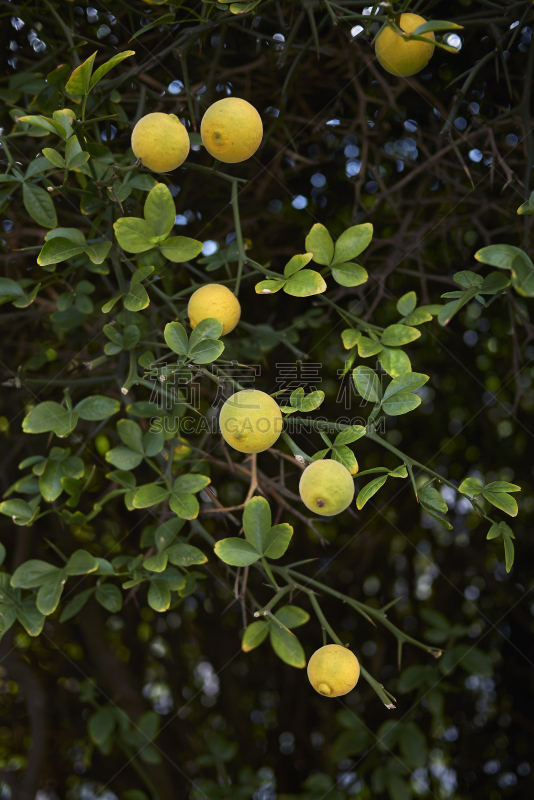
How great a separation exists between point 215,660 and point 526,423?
101 centimetres

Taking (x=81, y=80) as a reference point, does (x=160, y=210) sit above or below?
below

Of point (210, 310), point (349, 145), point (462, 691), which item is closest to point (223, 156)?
point (210, 310)

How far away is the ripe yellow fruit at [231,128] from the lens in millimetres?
763

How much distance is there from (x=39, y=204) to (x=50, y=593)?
0.57 metres

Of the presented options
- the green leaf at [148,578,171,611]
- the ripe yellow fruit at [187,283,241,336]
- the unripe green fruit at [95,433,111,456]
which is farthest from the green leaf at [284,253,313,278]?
the unripe green fruit at [95,433,111,456]

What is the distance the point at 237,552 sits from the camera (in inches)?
27.4

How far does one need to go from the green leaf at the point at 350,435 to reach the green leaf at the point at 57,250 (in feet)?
1.38

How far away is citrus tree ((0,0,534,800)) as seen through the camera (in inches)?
30.5

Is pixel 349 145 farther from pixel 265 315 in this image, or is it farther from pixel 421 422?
pixel 421 422

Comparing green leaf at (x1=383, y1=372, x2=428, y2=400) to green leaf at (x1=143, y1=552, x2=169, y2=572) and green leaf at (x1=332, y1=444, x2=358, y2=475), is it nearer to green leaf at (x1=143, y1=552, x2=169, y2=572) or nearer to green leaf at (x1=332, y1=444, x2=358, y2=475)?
green leaf at (x1=332, y1=444, x2=358, y2=475)

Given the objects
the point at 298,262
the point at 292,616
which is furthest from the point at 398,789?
the point at 298,262

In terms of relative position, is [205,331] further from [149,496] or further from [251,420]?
[149,496]

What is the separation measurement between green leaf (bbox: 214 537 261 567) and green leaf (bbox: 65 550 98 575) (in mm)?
241

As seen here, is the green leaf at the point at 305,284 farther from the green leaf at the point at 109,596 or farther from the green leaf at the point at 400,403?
the green leaf at the point at 109,596
